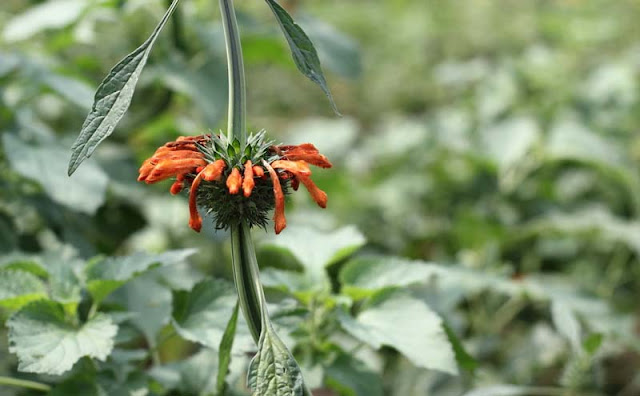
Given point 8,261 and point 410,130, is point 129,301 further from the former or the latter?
point 410,130

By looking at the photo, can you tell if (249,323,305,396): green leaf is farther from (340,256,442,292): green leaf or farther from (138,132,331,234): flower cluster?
(340,256,442,292): green leaf

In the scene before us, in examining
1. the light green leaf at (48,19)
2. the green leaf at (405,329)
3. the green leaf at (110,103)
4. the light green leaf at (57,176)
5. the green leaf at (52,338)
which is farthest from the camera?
the light green leaf at (48,19)

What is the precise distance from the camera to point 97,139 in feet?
1.85

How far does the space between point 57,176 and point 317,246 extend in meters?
0.46

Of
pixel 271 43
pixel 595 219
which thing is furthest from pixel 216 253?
pixel 595 219

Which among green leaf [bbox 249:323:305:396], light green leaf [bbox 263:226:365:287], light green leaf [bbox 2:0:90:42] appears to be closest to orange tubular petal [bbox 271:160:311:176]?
green leaf [bbox 249:323:305:396]

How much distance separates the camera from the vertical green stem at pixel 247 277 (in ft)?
2.02

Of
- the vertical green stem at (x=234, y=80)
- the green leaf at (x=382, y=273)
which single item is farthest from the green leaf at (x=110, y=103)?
the green leaf at (x=382, y=273)

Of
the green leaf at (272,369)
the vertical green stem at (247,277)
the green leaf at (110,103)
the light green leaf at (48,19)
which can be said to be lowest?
the green leaf at (272,369)

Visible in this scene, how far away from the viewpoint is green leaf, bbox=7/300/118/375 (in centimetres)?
74

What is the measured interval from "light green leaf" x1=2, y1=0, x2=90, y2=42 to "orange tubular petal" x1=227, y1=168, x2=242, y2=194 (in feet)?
3.09

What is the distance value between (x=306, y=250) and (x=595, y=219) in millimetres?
986

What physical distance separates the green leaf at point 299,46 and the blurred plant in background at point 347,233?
0.32 m

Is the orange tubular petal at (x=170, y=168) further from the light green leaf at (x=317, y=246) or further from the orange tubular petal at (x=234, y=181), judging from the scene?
the light green leaf at (x=317, y=246)
